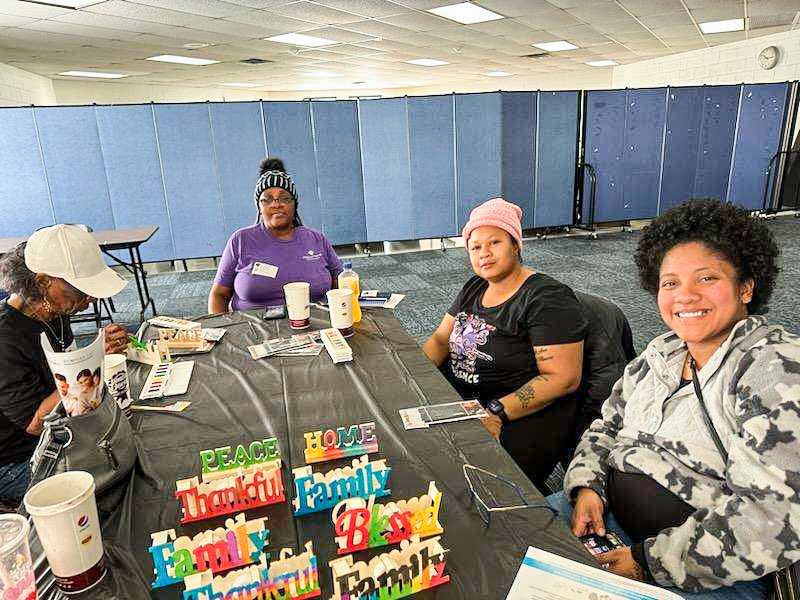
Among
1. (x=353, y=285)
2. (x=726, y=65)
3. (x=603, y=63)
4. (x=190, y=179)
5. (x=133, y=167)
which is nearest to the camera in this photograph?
(x=353, y=285)

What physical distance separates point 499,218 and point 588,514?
3.07 ft

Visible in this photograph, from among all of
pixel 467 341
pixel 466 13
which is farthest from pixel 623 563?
pixel 466 13

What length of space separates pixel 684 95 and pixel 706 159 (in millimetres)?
1004

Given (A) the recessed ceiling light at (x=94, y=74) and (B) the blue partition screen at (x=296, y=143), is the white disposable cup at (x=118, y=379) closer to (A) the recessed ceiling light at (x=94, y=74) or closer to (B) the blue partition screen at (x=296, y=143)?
(B) the blue partition screen at (x=296, y=143)

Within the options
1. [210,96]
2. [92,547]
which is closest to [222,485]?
[92,547]

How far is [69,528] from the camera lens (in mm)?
752

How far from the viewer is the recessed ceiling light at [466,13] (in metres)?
5.79

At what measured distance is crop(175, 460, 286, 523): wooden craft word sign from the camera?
92 cm

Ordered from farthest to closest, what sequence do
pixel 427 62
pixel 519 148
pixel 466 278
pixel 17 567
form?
pixel 427 62 < pixel 519 148 < pixel 466 278 < pixel 17 567

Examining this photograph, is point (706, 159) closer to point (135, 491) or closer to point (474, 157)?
point (474, 157)

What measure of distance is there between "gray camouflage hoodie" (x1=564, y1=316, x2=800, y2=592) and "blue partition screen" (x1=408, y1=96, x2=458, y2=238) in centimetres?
552

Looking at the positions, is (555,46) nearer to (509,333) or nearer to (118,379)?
(509,333)

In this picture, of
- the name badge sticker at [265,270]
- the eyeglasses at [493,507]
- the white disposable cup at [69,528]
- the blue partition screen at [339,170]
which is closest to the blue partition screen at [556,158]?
the blue partition screen at [339,170]

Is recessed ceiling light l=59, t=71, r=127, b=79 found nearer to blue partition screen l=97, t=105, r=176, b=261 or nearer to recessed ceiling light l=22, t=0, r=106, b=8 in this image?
blue partition screen l=97, t=105, r=176, b=261
